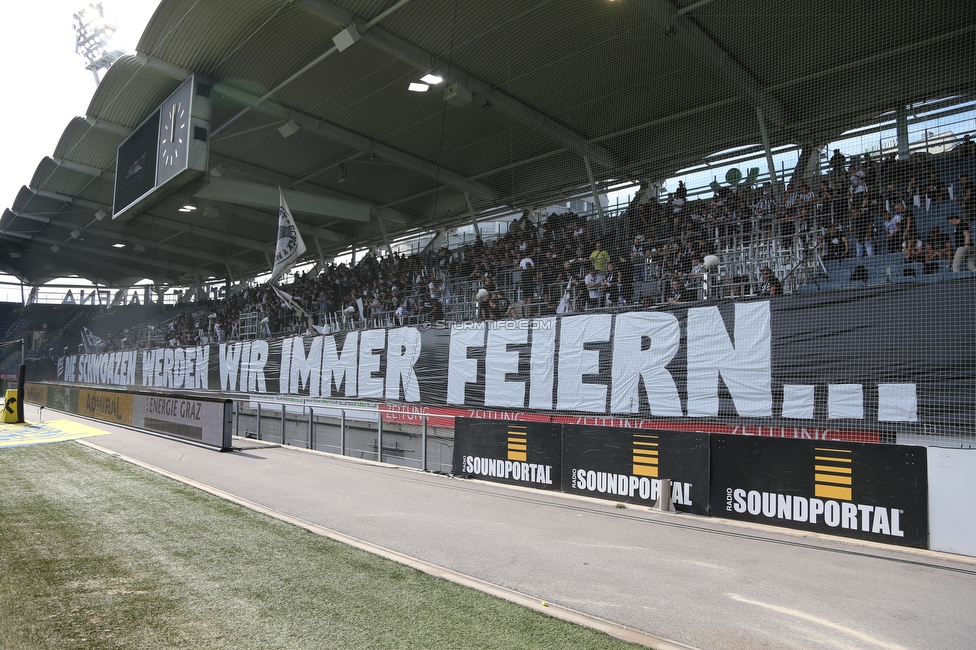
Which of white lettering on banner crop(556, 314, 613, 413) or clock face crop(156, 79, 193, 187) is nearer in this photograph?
white lettering on banner crop(556, 314, 613, 413)

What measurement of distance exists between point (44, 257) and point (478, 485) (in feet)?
127

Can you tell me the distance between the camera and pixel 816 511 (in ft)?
22.0

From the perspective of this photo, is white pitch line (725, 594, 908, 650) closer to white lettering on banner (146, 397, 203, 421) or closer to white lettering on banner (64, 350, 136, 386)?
white lettering on banner (146, 397, 203, 421)

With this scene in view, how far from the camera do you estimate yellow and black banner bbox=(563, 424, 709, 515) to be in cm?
763

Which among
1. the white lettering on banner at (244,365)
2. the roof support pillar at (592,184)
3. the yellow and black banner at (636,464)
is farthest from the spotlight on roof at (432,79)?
the white lettering on banner at (244,365)

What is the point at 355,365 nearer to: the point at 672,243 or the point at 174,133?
the point at 174,133

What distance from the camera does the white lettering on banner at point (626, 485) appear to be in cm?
771

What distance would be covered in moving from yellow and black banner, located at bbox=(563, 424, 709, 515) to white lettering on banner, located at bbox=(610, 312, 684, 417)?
1.76m

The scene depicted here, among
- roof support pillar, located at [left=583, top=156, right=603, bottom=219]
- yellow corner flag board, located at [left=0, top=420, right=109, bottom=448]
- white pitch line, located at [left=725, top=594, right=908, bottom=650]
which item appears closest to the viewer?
white pitch line, located at [left=725, top=594, right=908, bottom=650]

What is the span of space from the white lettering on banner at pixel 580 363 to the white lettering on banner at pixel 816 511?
3431 mm

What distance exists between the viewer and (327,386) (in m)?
16.8

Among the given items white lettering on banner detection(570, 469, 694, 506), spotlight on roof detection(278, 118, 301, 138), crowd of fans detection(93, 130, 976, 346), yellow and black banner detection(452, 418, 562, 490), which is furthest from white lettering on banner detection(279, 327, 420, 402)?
white lettering on banner detection(570, 469, 694, 506)

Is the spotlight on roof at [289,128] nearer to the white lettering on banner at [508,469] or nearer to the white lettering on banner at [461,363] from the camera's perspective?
the white lettering on banner at [461,363]

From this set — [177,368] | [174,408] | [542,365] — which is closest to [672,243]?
[542,365]
